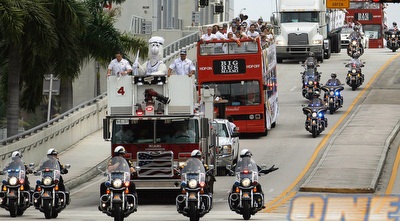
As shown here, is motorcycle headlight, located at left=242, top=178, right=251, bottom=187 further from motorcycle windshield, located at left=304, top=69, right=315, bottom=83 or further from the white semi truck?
the white semi truck

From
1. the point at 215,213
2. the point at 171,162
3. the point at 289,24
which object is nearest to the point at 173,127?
the point at 171,162

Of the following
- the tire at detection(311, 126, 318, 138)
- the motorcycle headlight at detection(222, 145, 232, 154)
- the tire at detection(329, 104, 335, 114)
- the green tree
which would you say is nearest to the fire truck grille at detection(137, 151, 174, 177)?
the motorcycle headlight at detection(222, 145, 232, 154)

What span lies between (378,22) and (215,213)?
80423 mm

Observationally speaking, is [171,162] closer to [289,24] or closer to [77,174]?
[77,174]

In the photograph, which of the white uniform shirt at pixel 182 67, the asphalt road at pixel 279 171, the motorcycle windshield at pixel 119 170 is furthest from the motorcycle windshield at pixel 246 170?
the white uniform shirt at pixel 182 67

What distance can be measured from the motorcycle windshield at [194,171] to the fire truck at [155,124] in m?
3.43

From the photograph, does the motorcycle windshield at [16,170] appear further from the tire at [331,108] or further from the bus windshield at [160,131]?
the tire at [331,108]

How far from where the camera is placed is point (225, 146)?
36594 millimetres

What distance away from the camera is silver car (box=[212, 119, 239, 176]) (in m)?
36.5

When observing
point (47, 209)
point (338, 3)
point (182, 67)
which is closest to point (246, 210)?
point (47, 209)

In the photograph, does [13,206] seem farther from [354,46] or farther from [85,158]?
[354,46]

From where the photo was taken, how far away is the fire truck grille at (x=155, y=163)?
93.4 ft

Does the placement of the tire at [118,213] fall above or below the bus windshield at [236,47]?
below

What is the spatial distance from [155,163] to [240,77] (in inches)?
664
